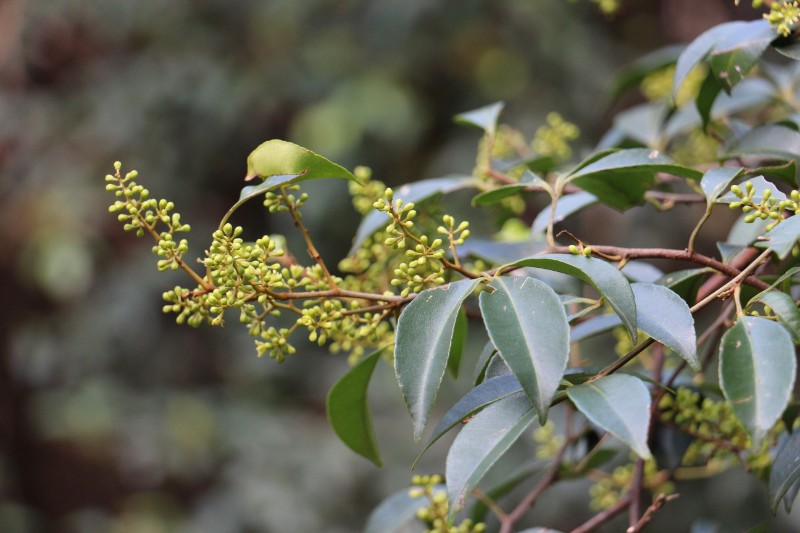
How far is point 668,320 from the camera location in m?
0.54

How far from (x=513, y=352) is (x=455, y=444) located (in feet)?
0.25

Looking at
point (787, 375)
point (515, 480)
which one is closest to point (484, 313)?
point (787, 375)

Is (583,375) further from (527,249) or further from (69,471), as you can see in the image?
(69,471)

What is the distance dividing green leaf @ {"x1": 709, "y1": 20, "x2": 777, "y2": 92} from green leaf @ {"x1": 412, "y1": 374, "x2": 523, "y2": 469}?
14.3 inches

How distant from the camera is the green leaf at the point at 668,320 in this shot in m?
0.53

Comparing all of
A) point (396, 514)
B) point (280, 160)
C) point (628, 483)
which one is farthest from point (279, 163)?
point (628, 483)

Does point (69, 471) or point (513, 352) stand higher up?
point (513, 352)

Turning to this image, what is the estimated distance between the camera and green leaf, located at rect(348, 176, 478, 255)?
31.4 inches

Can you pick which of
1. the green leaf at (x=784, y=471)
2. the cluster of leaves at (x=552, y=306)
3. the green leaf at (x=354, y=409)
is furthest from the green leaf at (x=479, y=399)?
the green leaf at (x=784, y=471)

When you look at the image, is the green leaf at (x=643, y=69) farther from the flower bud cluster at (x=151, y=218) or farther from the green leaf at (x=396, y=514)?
the flower bud cluster at (x=151, y=218)

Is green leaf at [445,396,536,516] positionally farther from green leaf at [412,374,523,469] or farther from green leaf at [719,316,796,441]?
green leaf at [719,316,796,441]

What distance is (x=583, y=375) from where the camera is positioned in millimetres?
567

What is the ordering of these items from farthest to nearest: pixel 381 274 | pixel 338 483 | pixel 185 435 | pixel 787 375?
pixel 185 435
pixel 338 483
pixel 381 274
pixel 787 375

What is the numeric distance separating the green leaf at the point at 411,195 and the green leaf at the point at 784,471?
0.37 m
